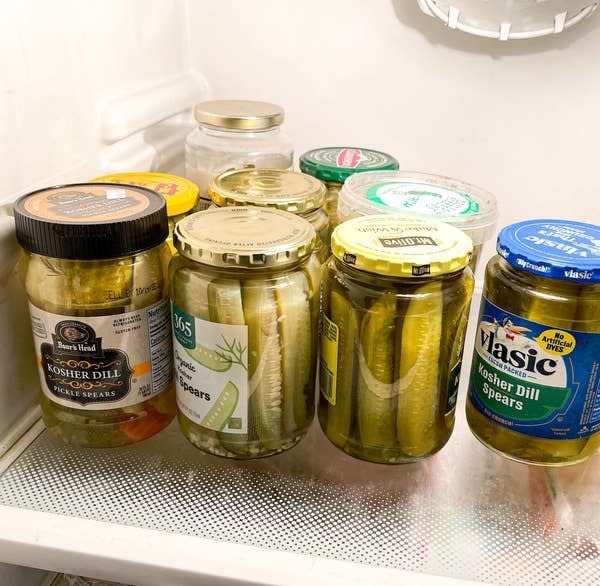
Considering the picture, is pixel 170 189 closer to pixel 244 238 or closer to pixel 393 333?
pixel 244 238

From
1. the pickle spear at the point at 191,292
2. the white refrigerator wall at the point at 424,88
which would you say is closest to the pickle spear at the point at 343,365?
the pickle spear at the point at 191,292

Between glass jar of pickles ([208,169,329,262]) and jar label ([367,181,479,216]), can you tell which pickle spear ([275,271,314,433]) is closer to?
glass jar of pickles ([208,169,329,262])

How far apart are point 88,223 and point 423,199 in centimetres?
33

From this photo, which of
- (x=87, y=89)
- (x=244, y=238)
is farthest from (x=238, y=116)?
(x=244, y=238)

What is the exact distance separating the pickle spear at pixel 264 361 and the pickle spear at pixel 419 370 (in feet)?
0.33

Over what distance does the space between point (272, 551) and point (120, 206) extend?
0.30m

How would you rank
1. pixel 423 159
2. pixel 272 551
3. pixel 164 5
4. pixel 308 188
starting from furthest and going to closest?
1. pixel 423 159
2. pixel 164 5
3. pixel 308 188
4. pixel 272 551

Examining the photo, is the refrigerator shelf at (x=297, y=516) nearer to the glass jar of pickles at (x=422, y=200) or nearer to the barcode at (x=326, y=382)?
the barcode at (x=326, y=382)

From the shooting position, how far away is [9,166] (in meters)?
0.55

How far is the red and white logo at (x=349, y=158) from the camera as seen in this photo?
74cm

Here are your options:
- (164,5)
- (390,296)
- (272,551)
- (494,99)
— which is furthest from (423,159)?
(272,551)

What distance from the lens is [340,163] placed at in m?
0.74

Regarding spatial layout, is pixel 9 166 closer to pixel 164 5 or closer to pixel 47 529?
pixel 47 529

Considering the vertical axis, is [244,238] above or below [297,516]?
above
